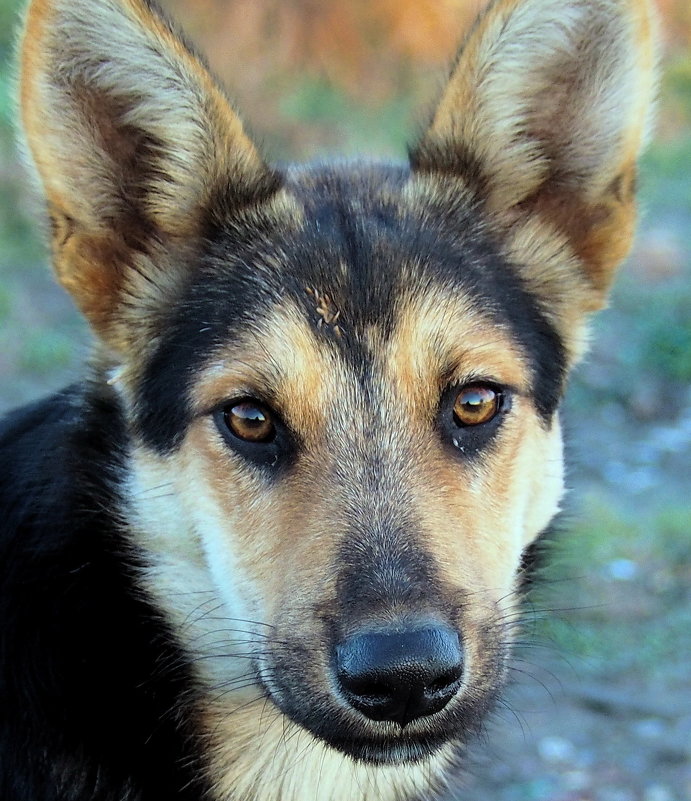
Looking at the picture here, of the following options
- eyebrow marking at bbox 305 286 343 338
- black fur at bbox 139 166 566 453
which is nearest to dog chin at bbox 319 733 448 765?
black fur at bbox 139 166 566 453

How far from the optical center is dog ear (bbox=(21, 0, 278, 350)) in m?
2.85

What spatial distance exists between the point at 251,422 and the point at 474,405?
2.08ft

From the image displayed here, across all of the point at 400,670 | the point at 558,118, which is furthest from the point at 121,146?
the point at 400,670

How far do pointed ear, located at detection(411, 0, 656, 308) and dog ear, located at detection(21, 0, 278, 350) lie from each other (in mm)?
653

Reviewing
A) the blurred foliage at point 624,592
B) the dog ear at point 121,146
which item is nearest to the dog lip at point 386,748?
the dog ear at point 121,146

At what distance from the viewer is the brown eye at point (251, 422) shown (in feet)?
9.59

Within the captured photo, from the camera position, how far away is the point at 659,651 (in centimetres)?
542

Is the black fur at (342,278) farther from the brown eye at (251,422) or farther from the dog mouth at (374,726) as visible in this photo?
the dog mouth at (374,726)

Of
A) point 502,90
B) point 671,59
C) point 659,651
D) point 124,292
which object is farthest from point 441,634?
point 671,59

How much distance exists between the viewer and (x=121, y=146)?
10.4 feet

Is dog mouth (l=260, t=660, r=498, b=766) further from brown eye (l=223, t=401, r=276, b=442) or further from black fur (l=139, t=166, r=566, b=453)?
black fur (l=139, t=166, r=566, b=453)

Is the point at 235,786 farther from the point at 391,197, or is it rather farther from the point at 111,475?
the point at 391,197

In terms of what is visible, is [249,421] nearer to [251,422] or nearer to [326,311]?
[251,422]

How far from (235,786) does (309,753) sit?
24 cm
